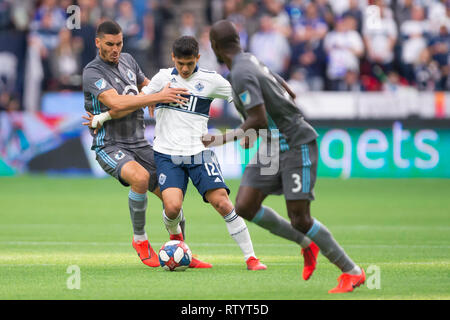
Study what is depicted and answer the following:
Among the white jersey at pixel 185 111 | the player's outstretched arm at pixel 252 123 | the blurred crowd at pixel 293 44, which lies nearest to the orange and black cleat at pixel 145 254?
the white jersey at pixel 185 111

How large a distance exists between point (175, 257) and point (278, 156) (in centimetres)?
171

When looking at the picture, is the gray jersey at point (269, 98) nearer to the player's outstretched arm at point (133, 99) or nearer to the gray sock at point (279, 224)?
the gray sock at point (279, 224)

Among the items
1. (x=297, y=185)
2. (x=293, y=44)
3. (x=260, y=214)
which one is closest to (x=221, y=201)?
(x=260, y=214)

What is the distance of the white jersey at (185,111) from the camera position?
8602 millimetres

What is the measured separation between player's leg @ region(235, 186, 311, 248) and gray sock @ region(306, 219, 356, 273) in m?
0.37

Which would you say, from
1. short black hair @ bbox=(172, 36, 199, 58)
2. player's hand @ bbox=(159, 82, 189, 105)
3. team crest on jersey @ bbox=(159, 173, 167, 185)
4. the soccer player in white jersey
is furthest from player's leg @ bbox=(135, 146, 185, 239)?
short black hair @ bbox=(172, 36, 199, 58)

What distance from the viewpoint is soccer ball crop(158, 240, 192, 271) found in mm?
8258

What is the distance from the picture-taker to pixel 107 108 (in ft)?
29.5

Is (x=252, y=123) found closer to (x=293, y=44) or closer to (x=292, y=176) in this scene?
(x=292, y=176)

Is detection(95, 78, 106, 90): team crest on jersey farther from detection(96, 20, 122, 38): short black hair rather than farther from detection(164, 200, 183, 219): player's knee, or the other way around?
detection(164, 200, 183, 219): player's knee

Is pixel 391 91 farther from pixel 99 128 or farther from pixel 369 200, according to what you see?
pixel 99 128

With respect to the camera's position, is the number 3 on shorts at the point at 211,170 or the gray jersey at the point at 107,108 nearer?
the number 3 on shorts at the point at 211,170

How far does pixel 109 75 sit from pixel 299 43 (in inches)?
456

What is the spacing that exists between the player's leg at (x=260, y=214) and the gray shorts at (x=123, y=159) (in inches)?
72.2
